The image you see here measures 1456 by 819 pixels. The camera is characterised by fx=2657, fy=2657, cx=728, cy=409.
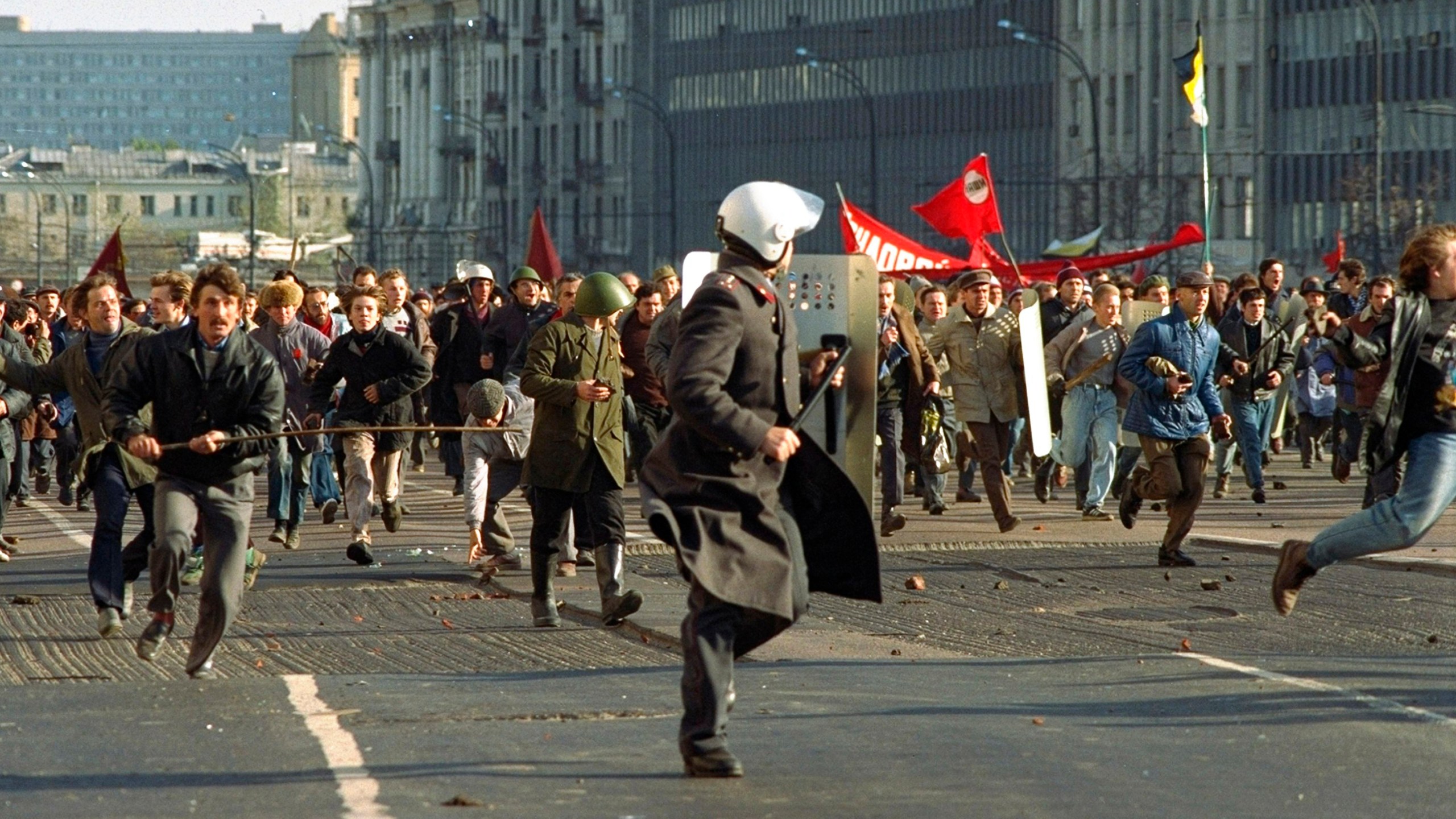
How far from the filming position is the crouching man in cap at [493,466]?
13922 millimetres

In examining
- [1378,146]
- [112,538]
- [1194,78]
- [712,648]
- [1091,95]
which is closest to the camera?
[712,648]

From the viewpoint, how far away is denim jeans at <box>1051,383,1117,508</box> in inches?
715

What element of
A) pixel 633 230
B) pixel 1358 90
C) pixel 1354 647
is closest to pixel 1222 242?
pixel 1358 90

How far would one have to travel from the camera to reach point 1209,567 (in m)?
14.3

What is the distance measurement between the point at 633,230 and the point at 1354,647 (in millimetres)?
102722

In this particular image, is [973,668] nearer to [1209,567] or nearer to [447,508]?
[1209,567]

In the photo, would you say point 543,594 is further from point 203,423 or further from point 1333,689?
point 1333,689

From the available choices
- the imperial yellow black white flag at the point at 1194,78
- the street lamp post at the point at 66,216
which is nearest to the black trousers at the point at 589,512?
the imperial yellow black white flag at the point at 1194,78

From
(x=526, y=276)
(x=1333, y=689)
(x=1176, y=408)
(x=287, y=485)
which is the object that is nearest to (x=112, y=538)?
(x=287, y=485)

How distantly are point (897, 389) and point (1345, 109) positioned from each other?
6369cm

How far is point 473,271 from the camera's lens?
21.4m

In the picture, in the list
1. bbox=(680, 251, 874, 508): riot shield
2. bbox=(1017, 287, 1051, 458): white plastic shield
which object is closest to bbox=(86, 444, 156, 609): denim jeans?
bbox=(680, 251, 874, 508): riot shield

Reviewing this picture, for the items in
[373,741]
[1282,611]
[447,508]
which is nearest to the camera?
[373,741]

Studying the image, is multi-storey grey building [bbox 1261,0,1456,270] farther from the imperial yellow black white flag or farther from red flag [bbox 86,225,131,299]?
red flag [bbox 86,225,131,299]
